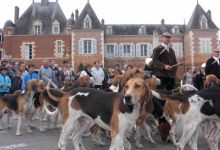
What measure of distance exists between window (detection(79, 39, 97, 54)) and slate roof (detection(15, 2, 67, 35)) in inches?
173

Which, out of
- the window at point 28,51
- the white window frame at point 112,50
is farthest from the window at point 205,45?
the window at point 28,51

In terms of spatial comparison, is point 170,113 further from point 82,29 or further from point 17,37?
point 17,37

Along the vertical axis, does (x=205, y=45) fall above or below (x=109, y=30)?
below

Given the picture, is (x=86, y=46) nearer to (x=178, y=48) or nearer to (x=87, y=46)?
(x=87, y=46)

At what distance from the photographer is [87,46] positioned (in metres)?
48.3

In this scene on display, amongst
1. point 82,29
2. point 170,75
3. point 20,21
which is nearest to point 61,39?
point 82,29

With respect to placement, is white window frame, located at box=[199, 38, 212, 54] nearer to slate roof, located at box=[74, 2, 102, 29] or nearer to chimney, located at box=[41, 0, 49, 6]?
slate roof, located at box=[74, 2, 102, 29]

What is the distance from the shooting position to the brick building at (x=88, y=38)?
48438 millimetres

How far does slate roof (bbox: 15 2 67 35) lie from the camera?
50.8 m

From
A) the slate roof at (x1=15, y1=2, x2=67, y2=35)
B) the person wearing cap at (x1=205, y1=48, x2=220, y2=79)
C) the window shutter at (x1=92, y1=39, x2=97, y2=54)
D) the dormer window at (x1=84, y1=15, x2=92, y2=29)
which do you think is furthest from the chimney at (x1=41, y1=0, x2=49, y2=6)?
the person wearing cap at (x1=205, y1=48, x2=220, y2=79)

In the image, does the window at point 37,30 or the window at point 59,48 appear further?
the window at point 37,30

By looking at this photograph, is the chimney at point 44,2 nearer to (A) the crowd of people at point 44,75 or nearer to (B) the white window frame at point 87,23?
(B) the white window frame at point 87,23

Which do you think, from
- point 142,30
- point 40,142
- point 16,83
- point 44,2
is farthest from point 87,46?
point 40,142

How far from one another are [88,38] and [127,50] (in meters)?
7.12
